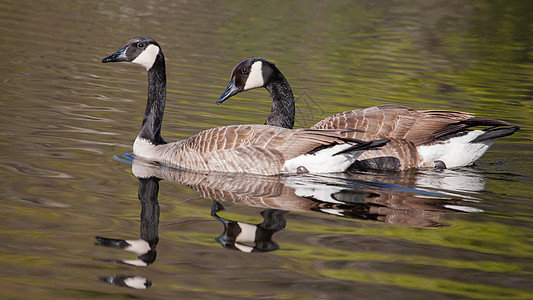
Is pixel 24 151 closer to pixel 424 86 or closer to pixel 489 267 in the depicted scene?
pixel 489 267

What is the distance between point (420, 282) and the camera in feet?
16.6

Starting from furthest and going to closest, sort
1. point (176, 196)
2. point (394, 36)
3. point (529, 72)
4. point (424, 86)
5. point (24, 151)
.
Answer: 1. point (394, 36)
2. point (529, 72)
3. point (424, 86)
4. point (24, 151)
5. point (176, 196)

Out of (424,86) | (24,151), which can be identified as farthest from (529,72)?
(24,151)

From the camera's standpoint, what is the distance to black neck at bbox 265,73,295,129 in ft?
32.6

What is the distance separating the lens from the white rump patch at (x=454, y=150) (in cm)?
922

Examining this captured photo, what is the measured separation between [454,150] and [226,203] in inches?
143

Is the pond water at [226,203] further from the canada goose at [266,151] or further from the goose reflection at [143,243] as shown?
the canada goose at [266,151]

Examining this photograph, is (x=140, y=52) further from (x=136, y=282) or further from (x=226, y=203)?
(x=136, y=282)

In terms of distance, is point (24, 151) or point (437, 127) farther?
point (437, 127)

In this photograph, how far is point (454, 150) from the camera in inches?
364

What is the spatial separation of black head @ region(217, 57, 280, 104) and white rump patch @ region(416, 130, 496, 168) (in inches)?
86.5

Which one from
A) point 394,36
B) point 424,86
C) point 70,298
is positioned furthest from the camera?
point 394,36

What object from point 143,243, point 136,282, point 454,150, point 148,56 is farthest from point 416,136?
point 136,282

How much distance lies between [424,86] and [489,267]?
11.1m
